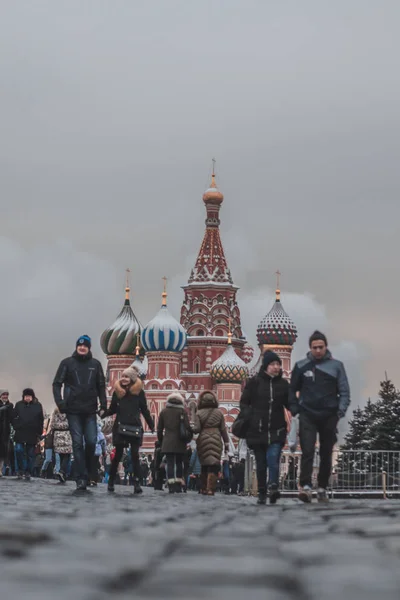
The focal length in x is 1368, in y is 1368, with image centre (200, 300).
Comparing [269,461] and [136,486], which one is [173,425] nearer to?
[136,486]

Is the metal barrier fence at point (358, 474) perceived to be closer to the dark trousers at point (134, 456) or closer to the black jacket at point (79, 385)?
the dark trousers at point (134, 456)

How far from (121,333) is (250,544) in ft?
362

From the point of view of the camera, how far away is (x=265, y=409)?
14.2 m

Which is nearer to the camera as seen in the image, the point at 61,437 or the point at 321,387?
the point at 321,387

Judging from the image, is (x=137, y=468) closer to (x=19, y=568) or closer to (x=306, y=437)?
(x=306, y=437)

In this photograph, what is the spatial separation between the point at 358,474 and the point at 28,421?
21.0ft

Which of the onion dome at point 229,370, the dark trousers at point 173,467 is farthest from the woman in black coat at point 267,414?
the onion dome at point 229,370

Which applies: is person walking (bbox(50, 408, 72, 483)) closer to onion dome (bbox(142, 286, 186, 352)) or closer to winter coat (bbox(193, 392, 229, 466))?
winter coat (bbox(193, 392, 229, 466))

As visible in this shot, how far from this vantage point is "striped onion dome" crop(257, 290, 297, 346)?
4857 inches

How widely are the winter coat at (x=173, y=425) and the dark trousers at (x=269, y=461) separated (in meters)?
4.07

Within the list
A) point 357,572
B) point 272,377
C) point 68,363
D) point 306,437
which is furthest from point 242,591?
point 68,363

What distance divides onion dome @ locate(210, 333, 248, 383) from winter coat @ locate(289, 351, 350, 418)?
95819 mm

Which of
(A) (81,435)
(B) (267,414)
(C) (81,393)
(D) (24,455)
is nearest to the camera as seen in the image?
(B) (267,414)

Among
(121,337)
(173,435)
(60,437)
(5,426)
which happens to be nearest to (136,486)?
(173,435)
